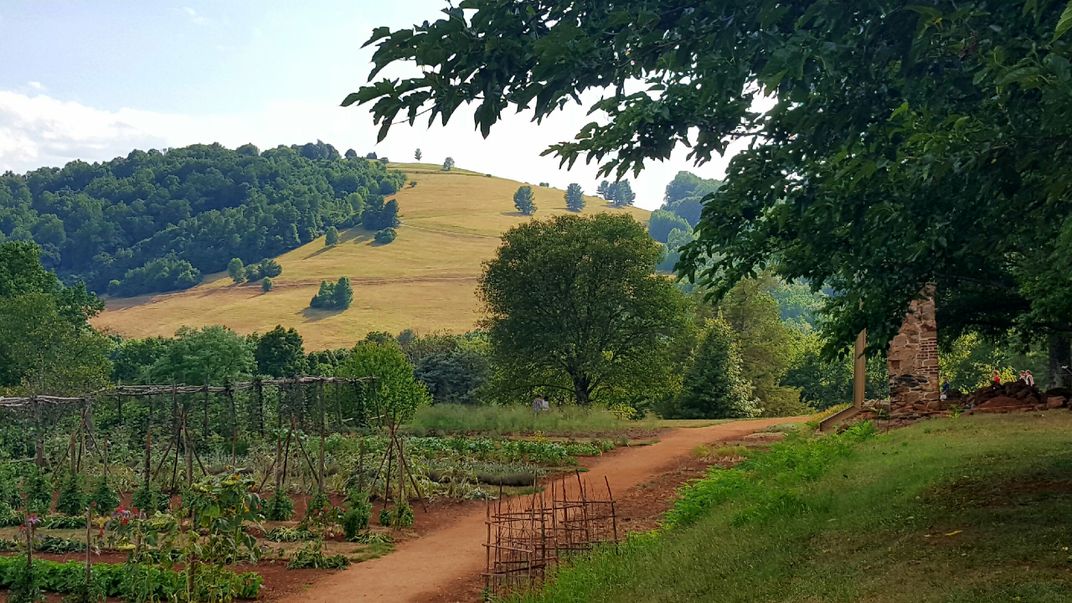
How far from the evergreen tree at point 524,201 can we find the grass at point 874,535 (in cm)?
14233

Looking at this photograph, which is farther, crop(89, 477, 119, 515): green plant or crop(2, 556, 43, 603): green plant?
crop(89, 477, 119, 515): green plant

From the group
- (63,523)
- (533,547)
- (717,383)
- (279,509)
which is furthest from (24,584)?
(717,383)

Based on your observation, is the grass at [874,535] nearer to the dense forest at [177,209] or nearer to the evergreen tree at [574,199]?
the dense forest at [177,209]

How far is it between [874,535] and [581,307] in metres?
34.7

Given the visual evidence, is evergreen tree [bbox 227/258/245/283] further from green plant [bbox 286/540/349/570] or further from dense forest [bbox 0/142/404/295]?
green plant [bbox 286/540/349/570]

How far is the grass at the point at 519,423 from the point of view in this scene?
31.5 metres

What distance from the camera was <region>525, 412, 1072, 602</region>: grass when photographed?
628 cm

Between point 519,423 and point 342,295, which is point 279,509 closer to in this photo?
point 519,423

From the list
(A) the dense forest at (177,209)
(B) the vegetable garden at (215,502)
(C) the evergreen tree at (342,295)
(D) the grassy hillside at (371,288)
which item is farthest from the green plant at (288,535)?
(A) the dense forest at (177,209)

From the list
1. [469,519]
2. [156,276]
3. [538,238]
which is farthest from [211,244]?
[469,519]

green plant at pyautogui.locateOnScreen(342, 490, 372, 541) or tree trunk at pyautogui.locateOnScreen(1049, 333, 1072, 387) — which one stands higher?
tree trunk at pyautogui.locateOnScreen(1049, 333, 1072, 387)

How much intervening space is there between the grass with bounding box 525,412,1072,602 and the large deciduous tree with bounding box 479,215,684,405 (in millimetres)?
28634

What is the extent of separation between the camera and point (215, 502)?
10195 millimetres

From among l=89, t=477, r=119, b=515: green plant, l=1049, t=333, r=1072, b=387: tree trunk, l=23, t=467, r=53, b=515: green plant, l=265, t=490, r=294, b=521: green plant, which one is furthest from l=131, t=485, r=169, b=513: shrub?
l=1049, t=333, r=1072, b=387: tree trunk
